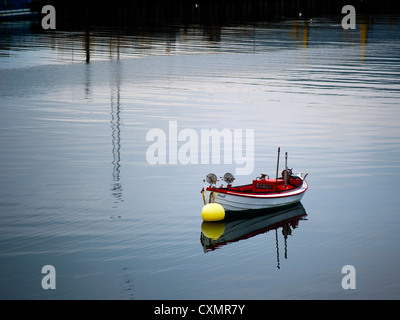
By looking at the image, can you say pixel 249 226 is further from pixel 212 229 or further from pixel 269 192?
pixel 269 192

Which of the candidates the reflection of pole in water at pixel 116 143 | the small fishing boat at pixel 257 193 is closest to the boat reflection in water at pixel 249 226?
the small fishing boat at pixel 257 193

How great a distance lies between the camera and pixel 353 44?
125562mm

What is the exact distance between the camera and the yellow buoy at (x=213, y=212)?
36469 mm

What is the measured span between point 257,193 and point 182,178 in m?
7.14

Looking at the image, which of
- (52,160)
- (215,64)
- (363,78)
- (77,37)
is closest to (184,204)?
(52,160)

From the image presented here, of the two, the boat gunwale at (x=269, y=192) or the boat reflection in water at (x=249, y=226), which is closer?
the boat reflection in water at (x=249, y=226)

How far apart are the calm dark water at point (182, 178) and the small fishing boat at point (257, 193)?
1082 mm

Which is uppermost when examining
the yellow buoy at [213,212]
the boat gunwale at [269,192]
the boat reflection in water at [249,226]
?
the boat gunwale at [269,192]

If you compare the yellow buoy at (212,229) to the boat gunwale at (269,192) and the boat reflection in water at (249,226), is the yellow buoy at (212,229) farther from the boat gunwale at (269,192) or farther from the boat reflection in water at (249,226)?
the boat gunwale at (269,192)

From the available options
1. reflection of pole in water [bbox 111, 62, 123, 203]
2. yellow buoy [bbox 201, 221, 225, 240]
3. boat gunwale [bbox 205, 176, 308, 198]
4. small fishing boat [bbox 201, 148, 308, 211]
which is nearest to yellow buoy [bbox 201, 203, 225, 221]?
yellow buoy [bbox 201, 221, 225, 240]

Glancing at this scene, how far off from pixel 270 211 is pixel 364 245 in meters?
6.76

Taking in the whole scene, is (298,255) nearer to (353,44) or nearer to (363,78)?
(363,78)

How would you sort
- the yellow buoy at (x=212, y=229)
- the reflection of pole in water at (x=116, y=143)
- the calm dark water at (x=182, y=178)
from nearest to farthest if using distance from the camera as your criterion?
the calm dark water at (x=182, y=178) < the yellow buoy at (x=212, y=229) < the reflection of pole in water at (x=116, y=143)

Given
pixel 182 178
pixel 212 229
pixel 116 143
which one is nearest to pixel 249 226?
pixel 212 229
